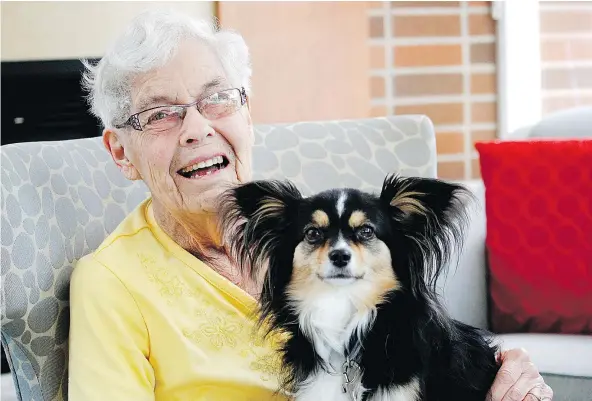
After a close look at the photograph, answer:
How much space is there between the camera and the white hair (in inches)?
63.5

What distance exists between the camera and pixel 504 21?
12.9 feet

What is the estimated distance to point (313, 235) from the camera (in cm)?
132

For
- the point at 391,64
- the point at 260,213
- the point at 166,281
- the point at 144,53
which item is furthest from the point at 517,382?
the point at 391,64

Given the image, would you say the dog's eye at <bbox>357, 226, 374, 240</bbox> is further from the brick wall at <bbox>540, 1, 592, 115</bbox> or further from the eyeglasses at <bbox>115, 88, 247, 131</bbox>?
the brick wall at <bbox>540, 1, 592, 115</bbox>

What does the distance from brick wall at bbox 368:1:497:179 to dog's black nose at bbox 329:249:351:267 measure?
272cm

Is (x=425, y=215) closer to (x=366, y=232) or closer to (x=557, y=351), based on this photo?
(x=366, y=232)

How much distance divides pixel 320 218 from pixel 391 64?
2735 mm

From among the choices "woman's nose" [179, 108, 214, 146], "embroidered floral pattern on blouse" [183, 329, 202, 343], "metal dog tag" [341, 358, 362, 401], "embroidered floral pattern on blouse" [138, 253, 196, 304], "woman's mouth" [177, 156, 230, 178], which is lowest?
"metal dog tag" [341, 358, 362, 401]

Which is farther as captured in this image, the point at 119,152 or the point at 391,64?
the point at 391,64

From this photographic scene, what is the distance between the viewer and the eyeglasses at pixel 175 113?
5.37ft

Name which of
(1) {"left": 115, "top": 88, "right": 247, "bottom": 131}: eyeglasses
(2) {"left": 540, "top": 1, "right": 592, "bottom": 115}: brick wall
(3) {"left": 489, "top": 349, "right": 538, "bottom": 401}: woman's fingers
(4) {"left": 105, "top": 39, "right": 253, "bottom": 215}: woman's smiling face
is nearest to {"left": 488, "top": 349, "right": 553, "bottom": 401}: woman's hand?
(3) {"left": 489, "top": 349, "right": 538, "bottom": 401}: woman's fingers

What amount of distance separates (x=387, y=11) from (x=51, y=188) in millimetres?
2468

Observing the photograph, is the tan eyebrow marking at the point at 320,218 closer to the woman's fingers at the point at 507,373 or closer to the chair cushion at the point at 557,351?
the woman's fingers at the point at 507,373

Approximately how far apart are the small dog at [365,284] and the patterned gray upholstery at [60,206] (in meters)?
0.53
